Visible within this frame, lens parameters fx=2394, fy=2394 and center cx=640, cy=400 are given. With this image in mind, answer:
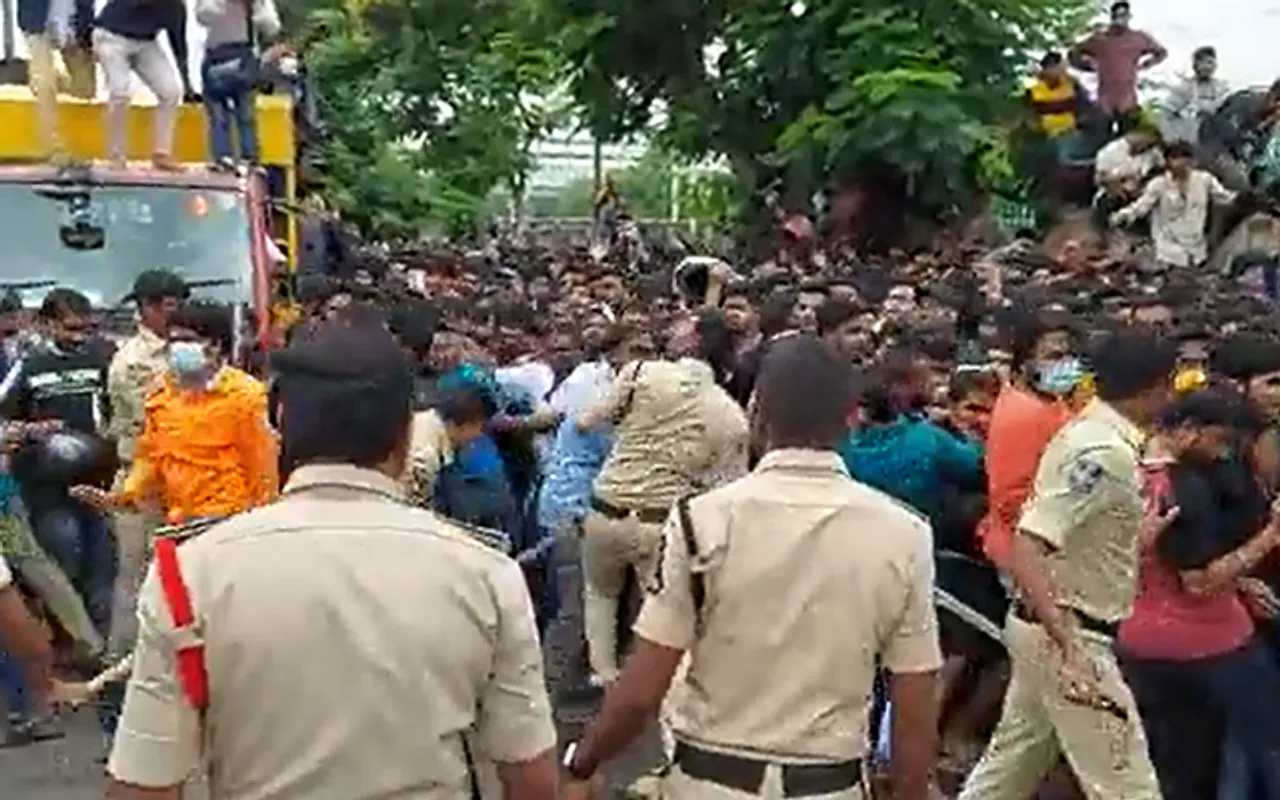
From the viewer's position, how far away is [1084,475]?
6.21 metres

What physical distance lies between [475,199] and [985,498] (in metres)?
29.9

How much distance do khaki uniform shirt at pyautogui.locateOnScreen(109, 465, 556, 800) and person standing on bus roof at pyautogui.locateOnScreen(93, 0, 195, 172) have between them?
10.1 metres

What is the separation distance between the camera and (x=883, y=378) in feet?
28.0

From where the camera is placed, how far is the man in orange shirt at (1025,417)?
734 cm

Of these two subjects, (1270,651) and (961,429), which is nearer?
(1270,651)

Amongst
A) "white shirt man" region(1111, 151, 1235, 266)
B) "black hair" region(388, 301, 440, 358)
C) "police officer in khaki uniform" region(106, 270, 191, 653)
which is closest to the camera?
"police officer in khaki uniform" region(106, 270, 191, 653)

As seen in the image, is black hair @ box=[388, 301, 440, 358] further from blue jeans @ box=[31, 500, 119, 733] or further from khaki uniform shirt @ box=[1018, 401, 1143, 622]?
khaki uniform shirt @ box=[1018, 401, 1143, 622]

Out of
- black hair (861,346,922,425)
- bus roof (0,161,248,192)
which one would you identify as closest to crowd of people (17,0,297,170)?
bus roof (0,161,248,192)

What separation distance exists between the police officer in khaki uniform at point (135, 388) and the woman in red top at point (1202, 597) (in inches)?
167

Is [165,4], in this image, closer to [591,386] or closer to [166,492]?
[591,386]

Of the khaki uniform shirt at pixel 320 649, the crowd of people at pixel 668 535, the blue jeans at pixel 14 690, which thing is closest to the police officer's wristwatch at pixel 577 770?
the crowd of people at pixel 668 535

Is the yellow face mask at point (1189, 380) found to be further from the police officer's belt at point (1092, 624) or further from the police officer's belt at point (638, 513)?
the police officer's belt at point (638, 513)

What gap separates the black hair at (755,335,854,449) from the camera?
199 inches

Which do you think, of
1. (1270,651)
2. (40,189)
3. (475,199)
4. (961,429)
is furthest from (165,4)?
(475,199)
